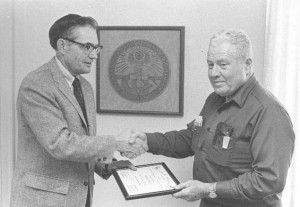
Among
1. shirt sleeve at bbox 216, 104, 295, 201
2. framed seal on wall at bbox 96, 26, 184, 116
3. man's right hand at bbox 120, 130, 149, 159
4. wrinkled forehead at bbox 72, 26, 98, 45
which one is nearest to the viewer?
shirt sleeve at bbox 216, 104, 295, 201

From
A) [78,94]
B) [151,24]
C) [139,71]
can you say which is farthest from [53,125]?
[151,24]

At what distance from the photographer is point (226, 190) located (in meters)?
1.81

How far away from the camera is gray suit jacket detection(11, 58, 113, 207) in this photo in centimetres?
189

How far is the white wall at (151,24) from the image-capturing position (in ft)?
9.29

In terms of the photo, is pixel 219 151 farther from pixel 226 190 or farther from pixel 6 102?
pixel 6 102

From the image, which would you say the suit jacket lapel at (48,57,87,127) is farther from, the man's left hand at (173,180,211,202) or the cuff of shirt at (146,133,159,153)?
the man's left hand at (173,180,211,202)

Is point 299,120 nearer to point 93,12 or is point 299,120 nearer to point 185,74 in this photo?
point 185,74

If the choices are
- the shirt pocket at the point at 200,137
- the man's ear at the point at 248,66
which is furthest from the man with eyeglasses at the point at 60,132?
the man's ear at the point at 248,66

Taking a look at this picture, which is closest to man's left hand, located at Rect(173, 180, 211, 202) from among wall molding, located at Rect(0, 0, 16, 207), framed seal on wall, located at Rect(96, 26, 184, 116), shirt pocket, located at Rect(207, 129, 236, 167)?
shirt pocket, located at Rect(207, 129, 236, 167)

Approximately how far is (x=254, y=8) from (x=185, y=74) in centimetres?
74

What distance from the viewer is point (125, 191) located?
6.26 ft

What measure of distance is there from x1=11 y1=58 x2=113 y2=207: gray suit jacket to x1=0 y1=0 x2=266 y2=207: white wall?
1.06 m

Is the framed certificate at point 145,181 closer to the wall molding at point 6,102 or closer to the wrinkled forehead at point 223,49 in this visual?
the wrinkled forehead at point 223,49

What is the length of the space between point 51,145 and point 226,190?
3.02 ft
